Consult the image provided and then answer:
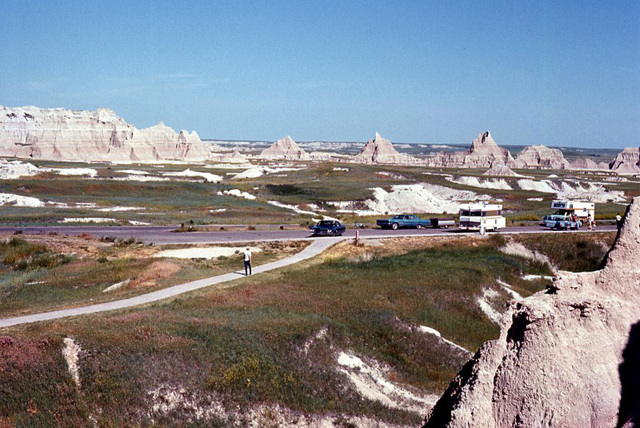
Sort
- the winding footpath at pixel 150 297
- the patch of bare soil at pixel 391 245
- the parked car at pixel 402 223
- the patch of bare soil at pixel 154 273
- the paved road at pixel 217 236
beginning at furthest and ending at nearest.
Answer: the parked car at pixel 402 223
the patch of bare soil at pixel 391 245
the patch of bare soil at pixel 154 273
the paved road at pixel 217 236
the winding footpath at pixel 150 297

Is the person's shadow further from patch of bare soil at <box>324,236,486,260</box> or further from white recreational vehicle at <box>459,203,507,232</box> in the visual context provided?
white recreational vehicle at <box>459,203,507,232</box>

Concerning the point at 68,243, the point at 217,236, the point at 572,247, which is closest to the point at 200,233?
the point at 217,236

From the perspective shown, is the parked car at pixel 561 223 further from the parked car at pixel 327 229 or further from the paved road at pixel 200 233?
the parked car at pixel 327 229

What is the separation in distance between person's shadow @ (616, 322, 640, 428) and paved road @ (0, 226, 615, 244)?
120 feet

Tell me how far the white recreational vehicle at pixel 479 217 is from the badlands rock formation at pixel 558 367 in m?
41.2

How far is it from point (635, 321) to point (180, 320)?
15.0 metres

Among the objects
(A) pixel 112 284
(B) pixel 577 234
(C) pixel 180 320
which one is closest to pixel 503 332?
(C) pixel 180 320

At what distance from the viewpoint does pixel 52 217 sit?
62.0m

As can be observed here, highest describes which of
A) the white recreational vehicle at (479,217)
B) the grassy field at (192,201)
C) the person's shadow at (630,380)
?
the person's shadow at (630,380)

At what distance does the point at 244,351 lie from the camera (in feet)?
64.6

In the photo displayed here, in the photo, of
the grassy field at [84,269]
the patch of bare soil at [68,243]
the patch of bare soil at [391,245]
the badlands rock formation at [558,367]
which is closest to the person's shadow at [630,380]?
the badlands rock formation at [558,367]

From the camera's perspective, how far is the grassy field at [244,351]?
16078mm

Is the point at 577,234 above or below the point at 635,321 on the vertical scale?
below

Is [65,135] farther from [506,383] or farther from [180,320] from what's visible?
[506,383]
